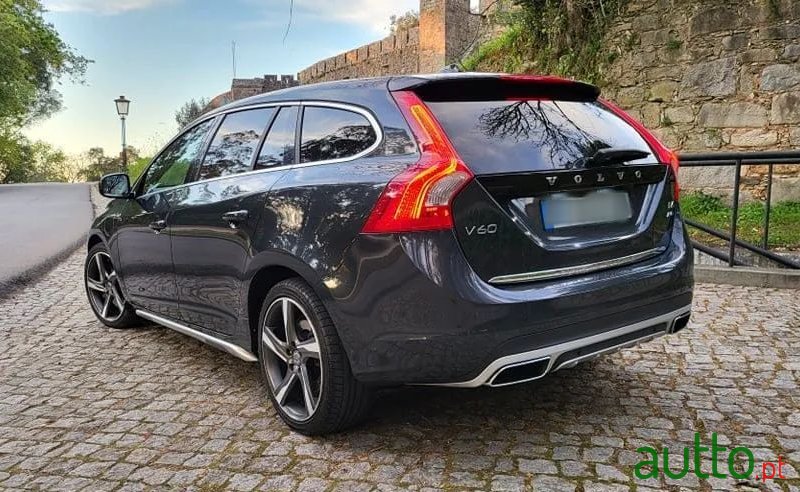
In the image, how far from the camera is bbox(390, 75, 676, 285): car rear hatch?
2695mm

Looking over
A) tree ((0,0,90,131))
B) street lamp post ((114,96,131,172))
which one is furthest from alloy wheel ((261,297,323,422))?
tree ((0,0,90,131))

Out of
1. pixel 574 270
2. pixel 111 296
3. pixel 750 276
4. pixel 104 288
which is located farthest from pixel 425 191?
pixel 750 276

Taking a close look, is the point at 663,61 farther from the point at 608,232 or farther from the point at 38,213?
the point at 38,213

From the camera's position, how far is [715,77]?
1023cm

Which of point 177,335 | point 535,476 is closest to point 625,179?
point 535,476

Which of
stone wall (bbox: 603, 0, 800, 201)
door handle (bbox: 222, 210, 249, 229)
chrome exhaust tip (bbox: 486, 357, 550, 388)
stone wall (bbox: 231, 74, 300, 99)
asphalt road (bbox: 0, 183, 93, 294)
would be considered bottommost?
asphalt road (bbox: 0, 183, 93, 294)

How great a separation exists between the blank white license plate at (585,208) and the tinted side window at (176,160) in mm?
2342

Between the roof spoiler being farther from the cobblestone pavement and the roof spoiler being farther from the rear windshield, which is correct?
the cobblestone pavement

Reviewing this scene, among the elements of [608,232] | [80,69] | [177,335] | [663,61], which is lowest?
[177,335]

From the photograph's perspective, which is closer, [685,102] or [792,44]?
[792,44]

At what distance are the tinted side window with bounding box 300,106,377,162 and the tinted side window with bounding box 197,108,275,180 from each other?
1.40 feet

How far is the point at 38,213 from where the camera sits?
54.3ft

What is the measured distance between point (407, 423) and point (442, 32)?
64.2 ft

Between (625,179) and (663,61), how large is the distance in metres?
8.53
